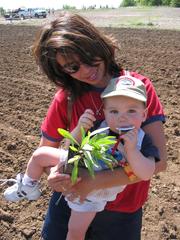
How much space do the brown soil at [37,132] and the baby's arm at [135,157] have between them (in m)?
1.77

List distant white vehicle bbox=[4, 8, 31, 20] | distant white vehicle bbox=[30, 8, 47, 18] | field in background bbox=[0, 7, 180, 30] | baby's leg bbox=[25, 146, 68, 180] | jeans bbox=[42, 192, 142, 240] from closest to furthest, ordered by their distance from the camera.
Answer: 1. baby's leg bbox=[25, 146, 68, 180]
2. jeans bbox=[42, 192, 142, 240]
3. field in background bbox=[0, 7, 180, 30]
4. distant white vehicle bbox=[30, 8, 47, 18]
5. distant white vehicle bbox=[4, 8, 31, 20]

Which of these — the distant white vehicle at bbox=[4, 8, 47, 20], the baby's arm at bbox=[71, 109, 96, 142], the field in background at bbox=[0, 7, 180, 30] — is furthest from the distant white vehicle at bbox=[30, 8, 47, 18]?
the baby's arm at bbox=[71, 109, 96, 142]

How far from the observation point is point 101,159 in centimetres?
186

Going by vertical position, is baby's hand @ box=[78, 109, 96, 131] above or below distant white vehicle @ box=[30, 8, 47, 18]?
above

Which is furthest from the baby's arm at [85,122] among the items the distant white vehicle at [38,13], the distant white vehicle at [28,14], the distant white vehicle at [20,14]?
the distant white vehicle at [20,14]

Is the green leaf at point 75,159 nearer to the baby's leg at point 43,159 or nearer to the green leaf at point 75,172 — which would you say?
the green leaf at point 75,172

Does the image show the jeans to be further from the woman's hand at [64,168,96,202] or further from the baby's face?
the baby's face

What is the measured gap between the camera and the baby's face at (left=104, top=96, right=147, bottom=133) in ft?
6.21

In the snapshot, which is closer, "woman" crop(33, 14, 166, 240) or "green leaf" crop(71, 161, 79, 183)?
"green leaf" crop(71, 161, 79, 183)

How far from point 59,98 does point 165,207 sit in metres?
2.11

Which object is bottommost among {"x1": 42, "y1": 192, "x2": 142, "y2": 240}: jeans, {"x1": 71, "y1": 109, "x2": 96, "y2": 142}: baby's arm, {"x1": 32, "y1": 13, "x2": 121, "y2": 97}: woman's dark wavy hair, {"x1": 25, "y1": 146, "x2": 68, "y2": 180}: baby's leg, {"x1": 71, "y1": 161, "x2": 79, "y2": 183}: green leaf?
{"x1": 42, "y1": 192, "x2": 142, "y2": 240}: jeans

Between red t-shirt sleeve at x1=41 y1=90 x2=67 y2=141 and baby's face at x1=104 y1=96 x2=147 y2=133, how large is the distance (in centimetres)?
26

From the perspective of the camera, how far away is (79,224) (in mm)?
2113

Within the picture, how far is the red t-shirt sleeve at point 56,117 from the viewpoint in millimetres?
2127
